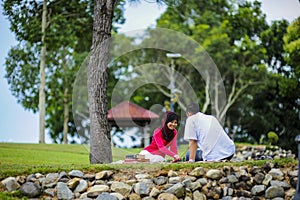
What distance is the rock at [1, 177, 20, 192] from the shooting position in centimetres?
632

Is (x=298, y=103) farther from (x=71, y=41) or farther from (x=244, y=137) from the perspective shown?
(x=71, y=41)

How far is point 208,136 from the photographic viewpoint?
7.32 meters

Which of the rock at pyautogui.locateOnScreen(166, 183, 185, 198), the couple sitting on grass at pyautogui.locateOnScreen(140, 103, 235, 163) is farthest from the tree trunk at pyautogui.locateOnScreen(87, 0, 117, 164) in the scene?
the rock at pyautogui.locateOnScreen(166, 183, 185, 198)

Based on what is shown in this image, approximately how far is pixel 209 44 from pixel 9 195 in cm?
1969

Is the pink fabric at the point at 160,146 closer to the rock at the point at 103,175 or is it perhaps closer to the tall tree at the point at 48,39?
the rock at the point at 103,175

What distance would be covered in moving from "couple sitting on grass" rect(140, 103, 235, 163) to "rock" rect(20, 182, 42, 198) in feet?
6.20

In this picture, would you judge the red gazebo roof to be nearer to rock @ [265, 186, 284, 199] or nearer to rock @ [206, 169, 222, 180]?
rock @ [206, 169, 222, 180]

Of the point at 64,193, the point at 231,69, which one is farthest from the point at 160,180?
the point at 231,69

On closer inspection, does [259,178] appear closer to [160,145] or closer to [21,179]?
[160,145]

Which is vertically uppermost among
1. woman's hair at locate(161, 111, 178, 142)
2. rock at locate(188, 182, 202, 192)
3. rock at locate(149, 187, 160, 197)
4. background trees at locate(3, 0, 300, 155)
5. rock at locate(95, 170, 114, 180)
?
background trees at locate(3, 0, 300, 155)

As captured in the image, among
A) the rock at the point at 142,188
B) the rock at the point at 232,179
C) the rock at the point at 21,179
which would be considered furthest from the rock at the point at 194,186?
the rock at the point at 21,179

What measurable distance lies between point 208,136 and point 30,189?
262 cm

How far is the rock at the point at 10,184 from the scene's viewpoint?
6.32m

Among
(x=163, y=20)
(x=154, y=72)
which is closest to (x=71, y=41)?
(x=154, y=72)
